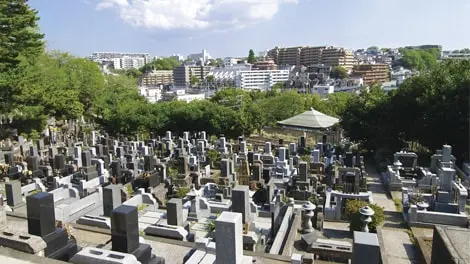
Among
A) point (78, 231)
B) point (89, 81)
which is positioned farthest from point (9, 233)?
point (89, 81)

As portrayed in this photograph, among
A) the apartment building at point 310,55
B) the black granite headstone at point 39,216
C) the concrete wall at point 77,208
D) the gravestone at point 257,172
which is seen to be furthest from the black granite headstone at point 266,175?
the apartment building at point 310,55

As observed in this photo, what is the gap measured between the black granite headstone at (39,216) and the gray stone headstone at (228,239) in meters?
2.99

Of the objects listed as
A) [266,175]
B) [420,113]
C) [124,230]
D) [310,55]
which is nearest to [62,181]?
[266,175]

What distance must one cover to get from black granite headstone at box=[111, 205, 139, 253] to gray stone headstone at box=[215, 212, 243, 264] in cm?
149

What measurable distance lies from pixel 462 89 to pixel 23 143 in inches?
930

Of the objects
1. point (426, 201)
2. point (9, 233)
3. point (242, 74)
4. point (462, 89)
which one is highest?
point (242, 74)

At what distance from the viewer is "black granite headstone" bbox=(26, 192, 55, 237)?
5.53 meters

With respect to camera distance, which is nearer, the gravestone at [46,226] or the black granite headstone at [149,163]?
the gravestone at [46,226]

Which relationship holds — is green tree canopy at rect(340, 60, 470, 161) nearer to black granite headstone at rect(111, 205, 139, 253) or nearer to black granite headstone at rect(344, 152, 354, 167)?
black granite headstone at rect(344, 152, 354, 167)

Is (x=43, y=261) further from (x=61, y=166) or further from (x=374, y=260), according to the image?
(x=61, y=166)

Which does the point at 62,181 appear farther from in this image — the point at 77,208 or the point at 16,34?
the point at 16,34

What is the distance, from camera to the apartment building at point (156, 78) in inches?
4119

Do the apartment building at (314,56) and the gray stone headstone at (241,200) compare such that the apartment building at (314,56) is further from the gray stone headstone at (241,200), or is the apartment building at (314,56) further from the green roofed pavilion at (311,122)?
the gray stone headstone at (241,200)

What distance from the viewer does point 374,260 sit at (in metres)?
4.94
